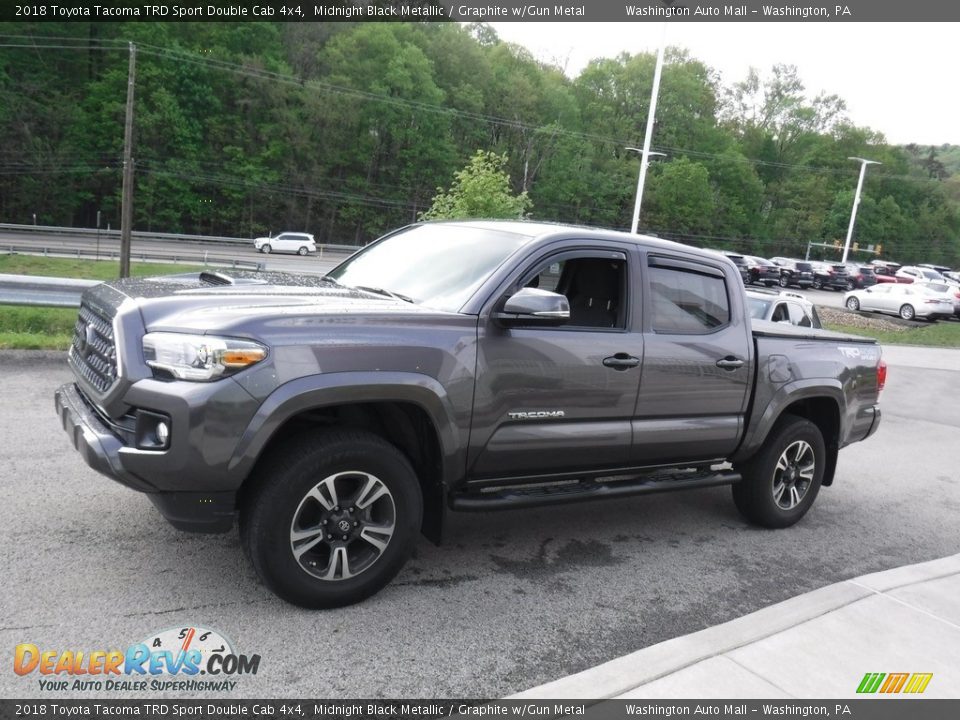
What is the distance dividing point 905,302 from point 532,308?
104ft

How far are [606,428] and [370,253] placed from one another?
198 cm

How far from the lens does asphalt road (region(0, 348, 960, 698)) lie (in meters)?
3.39

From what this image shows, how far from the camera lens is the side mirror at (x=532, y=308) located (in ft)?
13.1

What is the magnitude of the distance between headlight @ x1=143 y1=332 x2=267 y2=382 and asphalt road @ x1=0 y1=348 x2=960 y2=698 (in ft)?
3.79

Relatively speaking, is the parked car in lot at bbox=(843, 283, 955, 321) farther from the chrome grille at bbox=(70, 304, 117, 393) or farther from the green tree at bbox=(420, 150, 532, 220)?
the chrome grille at bbox=(70, 304, 117, 393)

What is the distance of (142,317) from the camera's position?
3543mm

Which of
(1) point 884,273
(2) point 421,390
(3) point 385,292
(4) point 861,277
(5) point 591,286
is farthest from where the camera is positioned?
(1) point 884,273

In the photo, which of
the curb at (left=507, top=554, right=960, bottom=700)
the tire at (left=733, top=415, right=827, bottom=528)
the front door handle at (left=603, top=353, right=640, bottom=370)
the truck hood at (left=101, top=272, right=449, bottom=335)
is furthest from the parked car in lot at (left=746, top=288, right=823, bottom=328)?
the truck hood at (left=101, top=272, right=449, bottom=335)

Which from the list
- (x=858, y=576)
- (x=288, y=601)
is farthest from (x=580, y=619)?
(x=858, y=576)

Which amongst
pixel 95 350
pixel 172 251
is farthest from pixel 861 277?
pixel 95 350

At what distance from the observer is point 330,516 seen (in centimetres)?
370

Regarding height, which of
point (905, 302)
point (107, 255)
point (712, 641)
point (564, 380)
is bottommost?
point (107, 255)

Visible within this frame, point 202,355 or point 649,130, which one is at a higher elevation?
point 649,130

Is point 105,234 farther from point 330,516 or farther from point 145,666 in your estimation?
point 145,666
